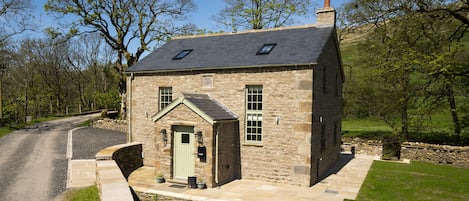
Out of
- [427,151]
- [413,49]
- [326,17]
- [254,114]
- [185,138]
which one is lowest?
[427,151]

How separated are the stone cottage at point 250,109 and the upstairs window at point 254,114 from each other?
5cm

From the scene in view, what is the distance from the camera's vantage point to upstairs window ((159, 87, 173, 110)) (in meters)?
17.1

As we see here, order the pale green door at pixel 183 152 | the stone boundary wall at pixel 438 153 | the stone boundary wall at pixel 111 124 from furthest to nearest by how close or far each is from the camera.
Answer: the stone boundary wall at pixel 111 124 < the stone boundary wall at pixel 438 153 < the pale green door at pixel 183 152

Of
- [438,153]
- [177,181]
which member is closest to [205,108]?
[177,181]

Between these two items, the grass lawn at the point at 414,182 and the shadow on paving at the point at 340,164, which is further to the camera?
the shadow on paving at the point at 340,164

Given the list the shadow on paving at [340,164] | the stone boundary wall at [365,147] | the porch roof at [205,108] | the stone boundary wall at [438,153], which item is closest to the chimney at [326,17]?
the porch roof at [205,108]

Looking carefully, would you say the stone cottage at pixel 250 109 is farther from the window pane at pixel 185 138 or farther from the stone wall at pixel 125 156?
the stone wall at pixel 125 156

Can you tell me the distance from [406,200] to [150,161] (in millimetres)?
12198

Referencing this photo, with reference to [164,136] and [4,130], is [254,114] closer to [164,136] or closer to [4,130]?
[164,136]

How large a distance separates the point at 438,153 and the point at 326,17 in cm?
1190

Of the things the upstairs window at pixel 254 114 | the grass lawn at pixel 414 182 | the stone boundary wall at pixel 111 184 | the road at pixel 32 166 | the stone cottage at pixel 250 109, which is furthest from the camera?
the upstairs window at pixel 254 114

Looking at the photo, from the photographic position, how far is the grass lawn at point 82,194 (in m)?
11.3

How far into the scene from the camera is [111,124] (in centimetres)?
3053

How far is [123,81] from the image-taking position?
31188 millimetres
